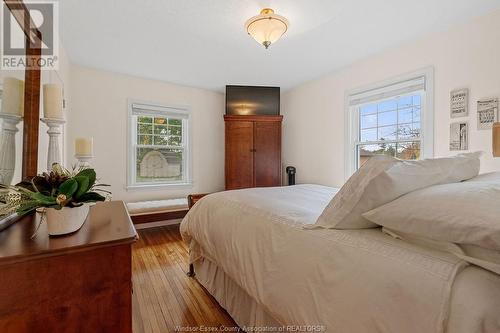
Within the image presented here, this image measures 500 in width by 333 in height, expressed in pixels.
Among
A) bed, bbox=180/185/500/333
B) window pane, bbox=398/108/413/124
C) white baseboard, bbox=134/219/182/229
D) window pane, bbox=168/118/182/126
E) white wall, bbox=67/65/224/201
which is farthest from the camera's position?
window pane, bbox=168/118/182/126

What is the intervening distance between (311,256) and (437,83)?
2480mm

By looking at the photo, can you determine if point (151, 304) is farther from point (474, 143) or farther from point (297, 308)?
point (474, 143)

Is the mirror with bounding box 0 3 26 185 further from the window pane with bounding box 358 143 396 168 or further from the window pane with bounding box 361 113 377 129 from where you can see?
the window pane with bounding box 361 113 377 129

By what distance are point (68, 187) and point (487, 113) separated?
3.02 m

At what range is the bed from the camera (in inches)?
23.5

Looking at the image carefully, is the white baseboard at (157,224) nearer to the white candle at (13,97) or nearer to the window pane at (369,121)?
the white candle at (13,97)

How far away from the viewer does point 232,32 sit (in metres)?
2.36

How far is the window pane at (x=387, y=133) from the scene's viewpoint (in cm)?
284

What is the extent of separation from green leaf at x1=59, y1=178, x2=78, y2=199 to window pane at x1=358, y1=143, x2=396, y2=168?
2.82 m

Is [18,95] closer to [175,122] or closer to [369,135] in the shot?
[175,122]

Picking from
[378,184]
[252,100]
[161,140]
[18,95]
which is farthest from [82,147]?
A: [252,100]

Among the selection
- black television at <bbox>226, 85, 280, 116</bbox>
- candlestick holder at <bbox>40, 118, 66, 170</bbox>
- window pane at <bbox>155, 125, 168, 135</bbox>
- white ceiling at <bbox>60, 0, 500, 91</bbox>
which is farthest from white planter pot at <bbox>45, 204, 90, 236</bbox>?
black television at <bbox>226, 85, 280, 116</bbox>

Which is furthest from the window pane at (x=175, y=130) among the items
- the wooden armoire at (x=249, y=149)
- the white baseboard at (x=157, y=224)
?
the white baseboard at (x=157, y=224)

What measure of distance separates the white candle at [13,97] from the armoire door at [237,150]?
280 cm
